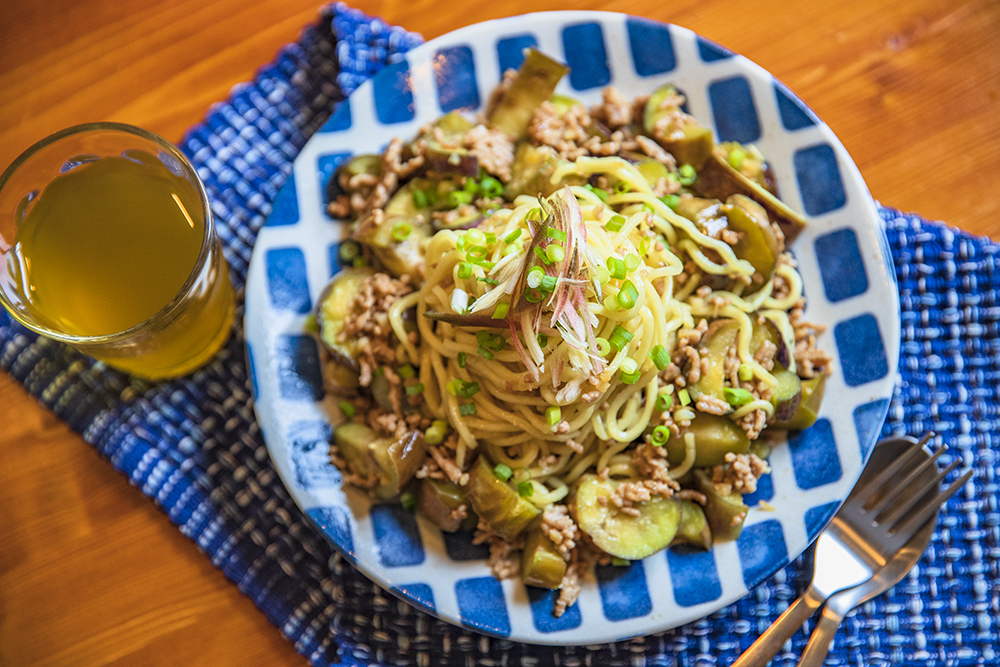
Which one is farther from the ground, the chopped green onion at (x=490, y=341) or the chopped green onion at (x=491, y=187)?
the chopped green onion at (x=491, y=187)

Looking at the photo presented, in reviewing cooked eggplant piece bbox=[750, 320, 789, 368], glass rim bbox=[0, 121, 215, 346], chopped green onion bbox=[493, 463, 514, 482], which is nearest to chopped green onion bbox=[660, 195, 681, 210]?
cooked eggplant piece bbox=[750, 320, 789, 368]

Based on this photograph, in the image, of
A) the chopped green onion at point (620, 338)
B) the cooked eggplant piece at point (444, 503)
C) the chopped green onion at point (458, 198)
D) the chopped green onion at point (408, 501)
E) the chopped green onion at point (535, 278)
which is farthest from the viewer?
the chopped green onion at point (458, 198)

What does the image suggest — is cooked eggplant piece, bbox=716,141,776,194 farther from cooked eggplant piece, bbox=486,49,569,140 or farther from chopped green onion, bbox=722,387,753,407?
chopped green onion, bbox=722,387,753,407

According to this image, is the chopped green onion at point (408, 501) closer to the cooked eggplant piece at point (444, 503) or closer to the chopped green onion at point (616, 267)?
the cooked eggplant piece at point (444, 503)

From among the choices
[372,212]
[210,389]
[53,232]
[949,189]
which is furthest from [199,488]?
[949,189]

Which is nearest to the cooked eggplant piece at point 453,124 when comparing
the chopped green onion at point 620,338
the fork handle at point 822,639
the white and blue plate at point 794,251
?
the white and blue plate at point 794,251

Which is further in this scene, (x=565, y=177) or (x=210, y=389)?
(x=210, y=389)

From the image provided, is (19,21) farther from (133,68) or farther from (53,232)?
(53,232)
